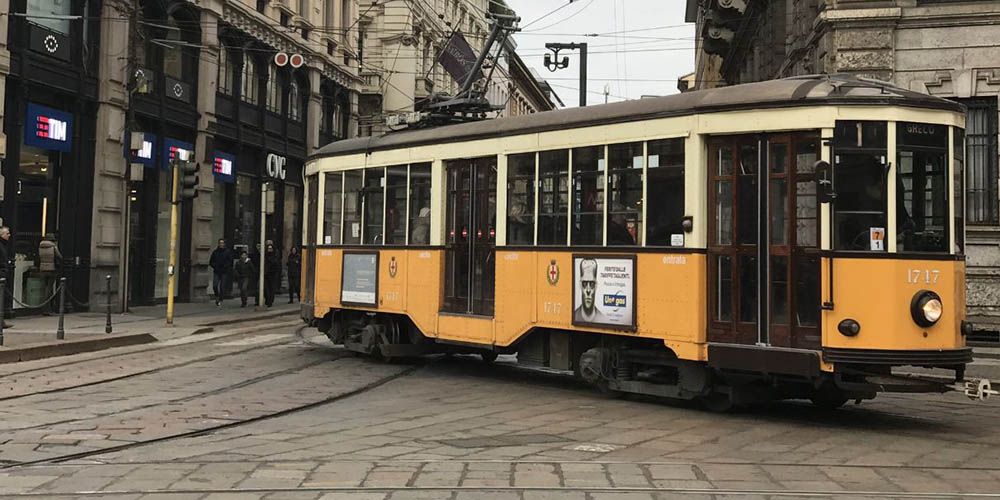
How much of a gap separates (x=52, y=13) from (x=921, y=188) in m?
17.1

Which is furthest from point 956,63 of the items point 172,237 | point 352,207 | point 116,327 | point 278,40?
point 278,40

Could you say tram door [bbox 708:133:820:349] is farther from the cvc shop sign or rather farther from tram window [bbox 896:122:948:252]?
the cvc shop sign

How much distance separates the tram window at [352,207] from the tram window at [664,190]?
5.38 m

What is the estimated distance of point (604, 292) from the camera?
398 inches

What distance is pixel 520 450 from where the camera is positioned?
24.3 feet

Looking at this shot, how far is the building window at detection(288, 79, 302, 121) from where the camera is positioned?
103 feet

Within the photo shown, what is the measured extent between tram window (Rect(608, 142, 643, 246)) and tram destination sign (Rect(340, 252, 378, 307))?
4442mm

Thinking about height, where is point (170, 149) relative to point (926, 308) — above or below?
above

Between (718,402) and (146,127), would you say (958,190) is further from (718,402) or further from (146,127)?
(146,127)

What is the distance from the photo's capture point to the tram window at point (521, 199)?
436 inches

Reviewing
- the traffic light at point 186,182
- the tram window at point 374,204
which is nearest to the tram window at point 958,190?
the tram window at point 374,204

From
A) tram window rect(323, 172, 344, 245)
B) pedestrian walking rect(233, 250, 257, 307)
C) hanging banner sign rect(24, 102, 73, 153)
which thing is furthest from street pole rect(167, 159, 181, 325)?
tram window rect(323, 172, 344, 245)

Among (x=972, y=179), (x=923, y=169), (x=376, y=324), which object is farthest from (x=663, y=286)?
(x=972, y=179)

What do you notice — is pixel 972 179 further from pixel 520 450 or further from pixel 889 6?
pixel 520 450
